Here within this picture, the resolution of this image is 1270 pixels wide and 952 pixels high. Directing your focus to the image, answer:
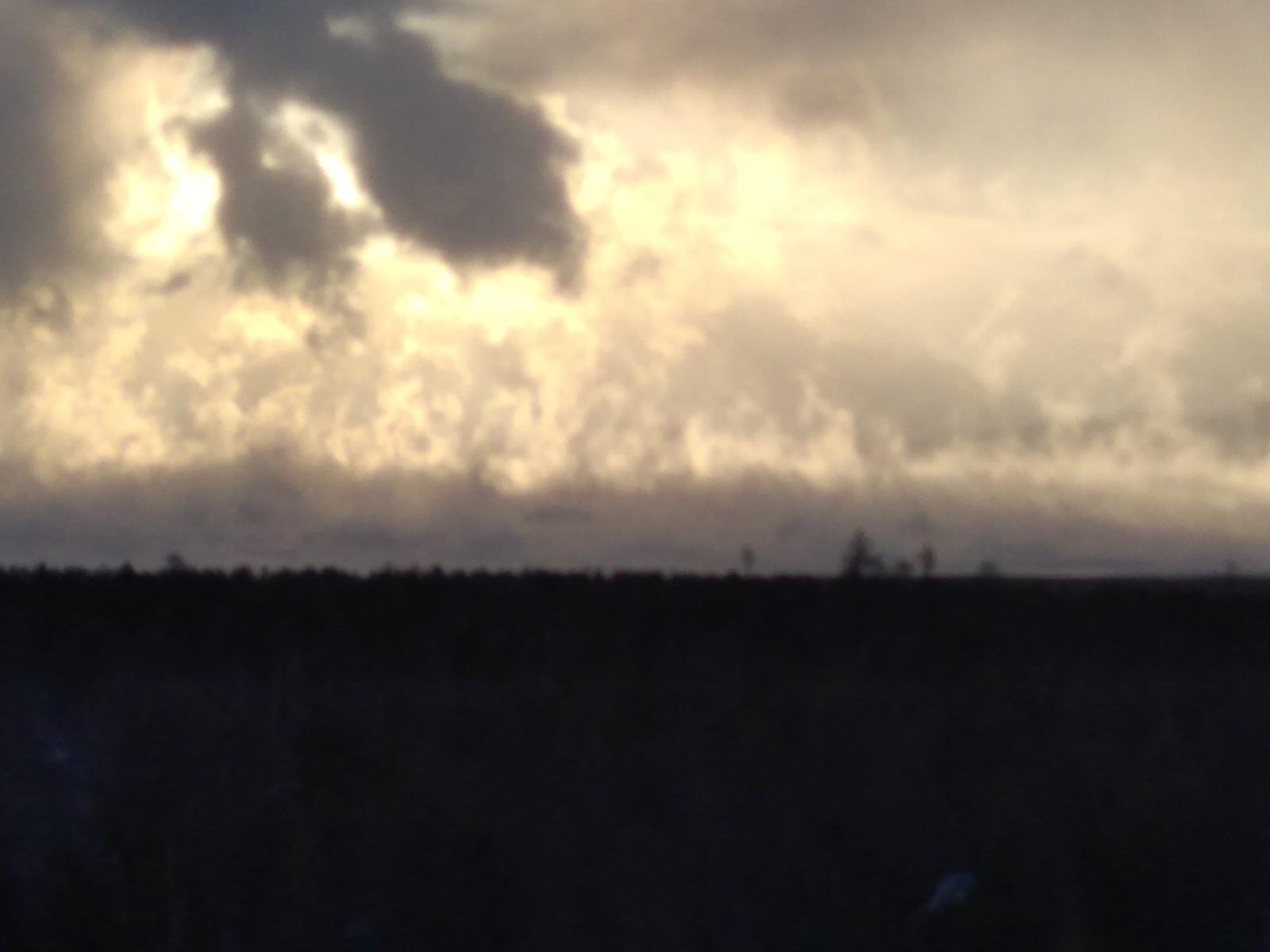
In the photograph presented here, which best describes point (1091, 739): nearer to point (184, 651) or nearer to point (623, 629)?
point (623, 629)

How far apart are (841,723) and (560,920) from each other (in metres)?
7.71

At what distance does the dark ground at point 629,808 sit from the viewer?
643 inches

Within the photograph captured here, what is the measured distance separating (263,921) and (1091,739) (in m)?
12.2

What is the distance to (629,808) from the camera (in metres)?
19.6

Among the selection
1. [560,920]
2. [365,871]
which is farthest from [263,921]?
[560,920]

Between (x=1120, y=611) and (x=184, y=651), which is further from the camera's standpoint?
(x=1120, y=611)

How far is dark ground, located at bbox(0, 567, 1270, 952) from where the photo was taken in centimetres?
1634

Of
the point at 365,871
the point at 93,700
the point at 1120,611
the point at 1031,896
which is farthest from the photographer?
the point at 1120,611

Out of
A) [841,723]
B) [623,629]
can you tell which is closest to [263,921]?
[841,723]

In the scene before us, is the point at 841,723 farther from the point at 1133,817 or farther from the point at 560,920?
the point at 560,920

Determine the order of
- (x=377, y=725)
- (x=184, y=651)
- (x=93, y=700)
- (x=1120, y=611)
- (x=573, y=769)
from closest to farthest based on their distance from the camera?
(x=573, y=769) < (x=377, y=725) < (x=93, y=700) < (x=184, y=651) < (x=1120, y=611)

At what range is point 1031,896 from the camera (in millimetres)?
16203

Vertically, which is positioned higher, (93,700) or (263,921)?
(93,700)

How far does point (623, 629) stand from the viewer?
37531 millimetres
